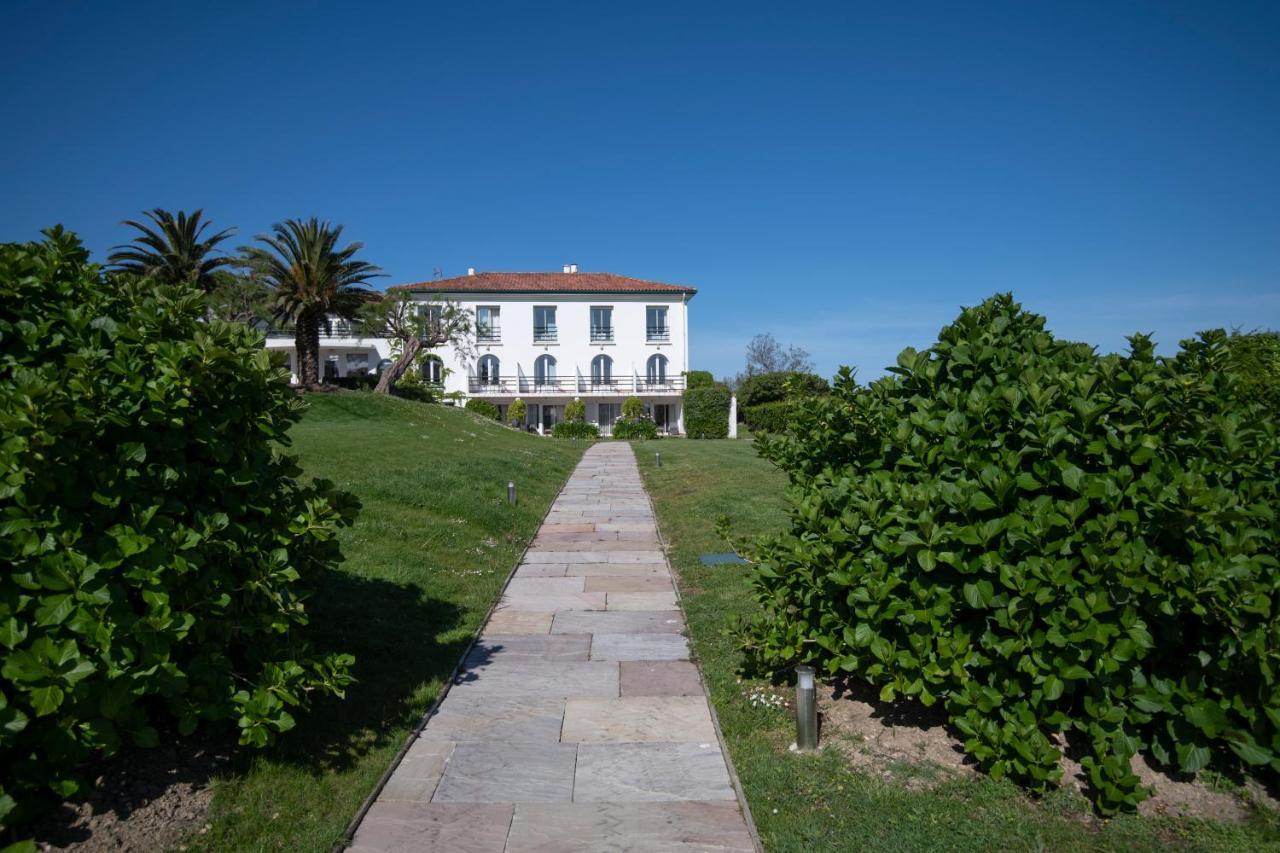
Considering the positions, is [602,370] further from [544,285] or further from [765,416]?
[765,416]

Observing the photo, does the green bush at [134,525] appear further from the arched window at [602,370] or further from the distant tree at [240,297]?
the arched window at [602,370]

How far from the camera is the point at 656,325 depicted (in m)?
49.7

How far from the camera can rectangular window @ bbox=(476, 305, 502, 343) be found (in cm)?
4881

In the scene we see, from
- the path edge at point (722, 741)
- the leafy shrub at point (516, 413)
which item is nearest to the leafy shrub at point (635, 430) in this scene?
the leafy shrub at point (516, 413)

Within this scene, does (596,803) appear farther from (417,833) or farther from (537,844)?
(417,833)

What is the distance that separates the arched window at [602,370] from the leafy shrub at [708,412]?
802 centimetres

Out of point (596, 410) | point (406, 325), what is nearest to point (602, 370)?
point (596, 410)

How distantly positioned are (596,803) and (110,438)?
2954 millimetres

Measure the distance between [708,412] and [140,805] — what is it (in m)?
39.1

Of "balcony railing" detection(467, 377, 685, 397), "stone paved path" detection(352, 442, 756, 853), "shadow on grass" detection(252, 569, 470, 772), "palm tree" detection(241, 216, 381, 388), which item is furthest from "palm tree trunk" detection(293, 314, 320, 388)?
"stone paved path" detection(352, 442, 756, 853)

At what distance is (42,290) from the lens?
151 inches

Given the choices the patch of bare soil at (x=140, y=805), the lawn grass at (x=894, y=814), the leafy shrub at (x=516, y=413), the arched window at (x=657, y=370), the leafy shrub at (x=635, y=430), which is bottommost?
the lawn grass at (x=894, y=814)

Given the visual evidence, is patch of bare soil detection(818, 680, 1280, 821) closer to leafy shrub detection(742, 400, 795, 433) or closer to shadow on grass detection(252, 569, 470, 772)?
shadow on grass detection(252, 569, 470, 772)

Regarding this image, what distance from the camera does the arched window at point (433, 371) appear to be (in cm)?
4769
